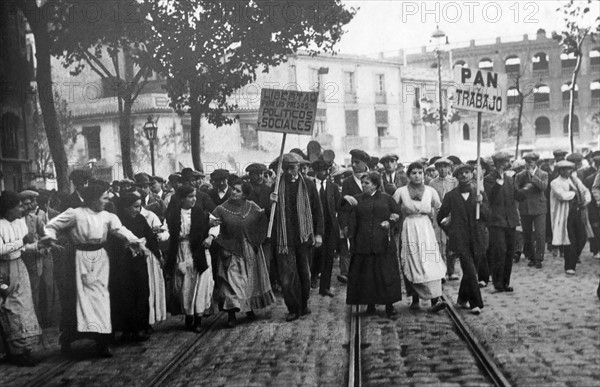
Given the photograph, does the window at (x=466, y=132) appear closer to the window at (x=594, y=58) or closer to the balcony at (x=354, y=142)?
the window at (x=594, y=58)

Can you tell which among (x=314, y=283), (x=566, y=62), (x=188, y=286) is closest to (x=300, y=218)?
(x=188, y=286)

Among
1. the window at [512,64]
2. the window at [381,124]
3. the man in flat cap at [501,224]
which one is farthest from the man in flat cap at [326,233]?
the window at [512,64]

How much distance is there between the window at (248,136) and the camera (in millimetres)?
25250

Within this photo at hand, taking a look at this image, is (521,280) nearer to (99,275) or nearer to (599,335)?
(599,335)

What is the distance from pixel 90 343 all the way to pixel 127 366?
158 centimetres

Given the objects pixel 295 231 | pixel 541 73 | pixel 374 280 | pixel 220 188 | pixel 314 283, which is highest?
pixel 541 73

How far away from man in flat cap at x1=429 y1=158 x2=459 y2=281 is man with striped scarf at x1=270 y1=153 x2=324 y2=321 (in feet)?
10.6

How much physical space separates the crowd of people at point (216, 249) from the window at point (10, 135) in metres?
6.10

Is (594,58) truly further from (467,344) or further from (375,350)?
(375,350)

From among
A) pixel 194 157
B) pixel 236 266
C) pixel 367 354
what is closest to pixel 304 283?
pixel 236 266

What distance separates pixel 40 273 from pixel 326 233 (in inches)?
172

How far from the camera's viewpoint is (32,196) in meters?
9.06

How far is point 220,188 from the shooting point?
1188 cm

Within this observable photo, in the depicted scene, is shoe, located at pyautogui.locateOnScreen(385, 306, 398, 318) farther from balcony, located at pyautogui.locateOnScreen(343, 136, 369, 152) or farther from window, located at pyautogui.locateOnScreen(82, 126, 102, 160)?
balcony, located at pyautogui.locateOnScreen(343, 136, 369, 152)
